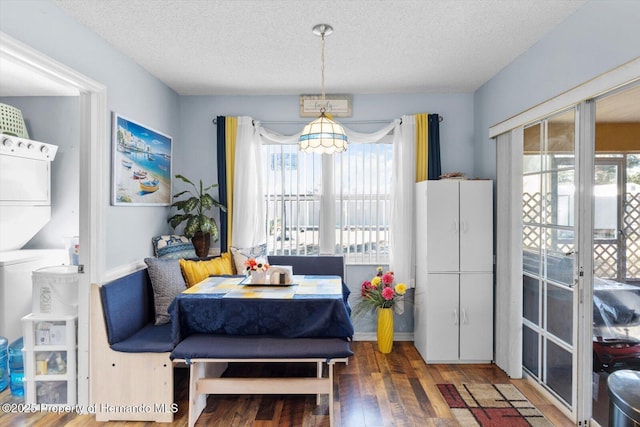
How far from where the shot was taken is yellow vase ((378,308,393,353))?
3586mm

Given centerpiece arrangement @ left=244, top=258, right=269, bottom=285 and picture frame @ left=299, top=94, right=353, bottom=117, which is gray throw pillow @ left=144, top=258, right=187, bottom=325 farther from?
Result: picture frame @ left=299, top=94, right=353, bottom=117

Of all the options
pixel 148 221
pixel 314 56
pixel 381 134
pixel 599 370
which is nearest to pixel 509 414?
pixel 599 370

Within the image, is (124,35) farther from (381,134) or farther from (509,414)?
(509,414)

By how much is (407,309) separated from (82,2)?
3.72 metres

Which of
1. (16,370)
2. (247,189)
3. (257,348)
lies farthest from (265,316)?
(16,370)

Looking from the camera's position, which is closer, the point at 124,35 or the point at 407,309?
the point at 124,35

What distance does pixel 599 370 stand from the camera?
232 cm

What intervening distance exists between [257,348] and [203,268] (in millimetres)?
1188

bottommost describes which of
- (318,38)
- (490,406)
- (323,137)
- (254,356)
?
(490,406)

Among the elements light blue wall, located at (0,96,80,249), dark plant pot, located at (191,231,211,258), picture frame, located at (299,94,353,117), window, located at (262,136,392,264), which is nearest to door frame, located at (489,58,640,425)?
window, located at (262,136,392,264)

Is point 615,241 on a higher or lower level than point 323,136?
lower

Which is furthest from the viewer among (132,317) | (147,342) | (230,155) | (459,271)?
(230,155)

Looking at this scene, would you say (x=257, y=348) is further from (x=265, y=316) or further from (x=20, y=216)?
(x=20, y=216)

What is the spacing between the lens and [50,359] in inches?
101
